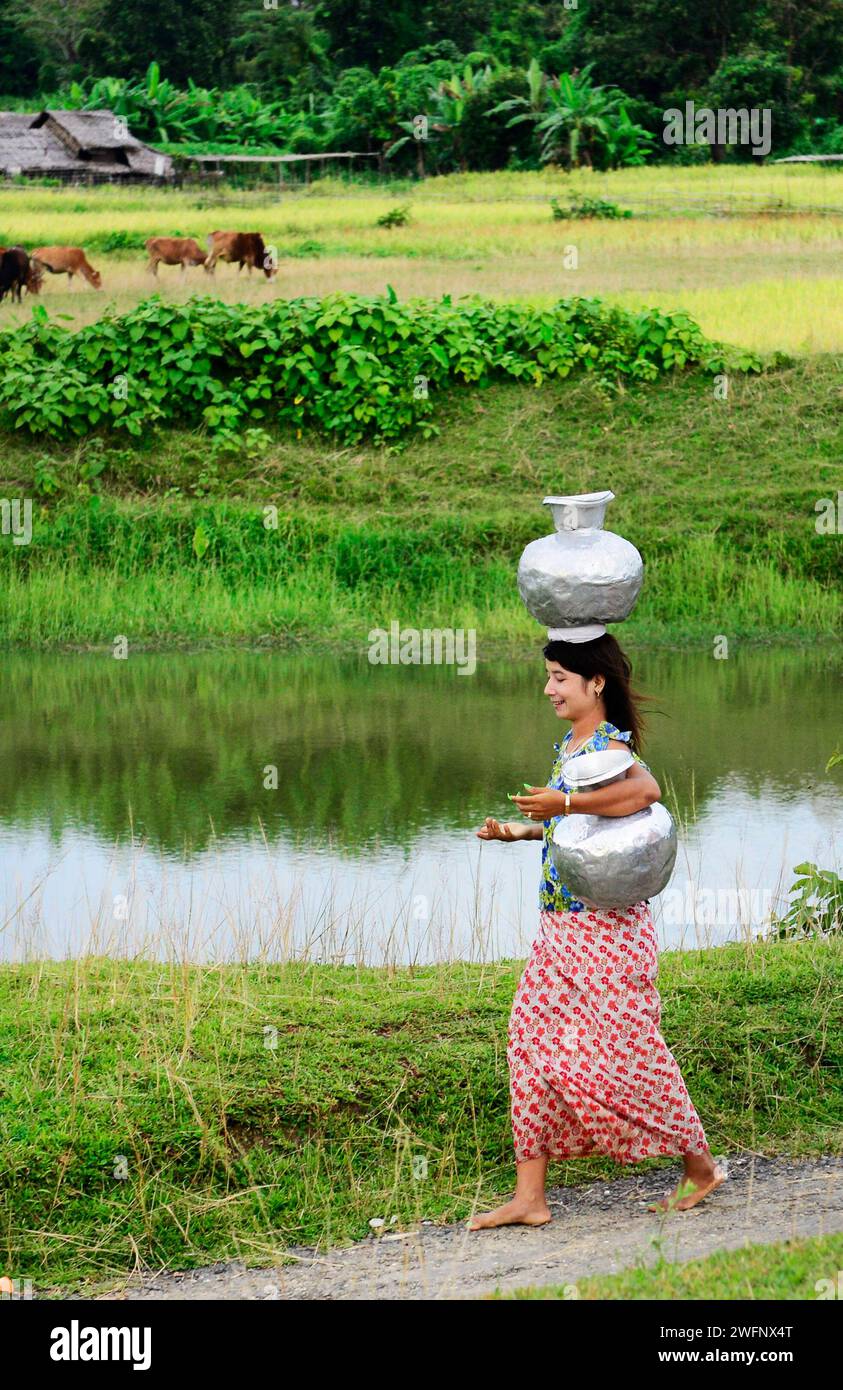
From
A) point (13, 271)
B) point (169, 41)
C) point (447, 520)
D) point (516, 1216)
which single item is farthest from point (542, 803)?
point (169, 41)

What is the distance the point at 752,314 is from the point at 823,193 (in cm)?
320

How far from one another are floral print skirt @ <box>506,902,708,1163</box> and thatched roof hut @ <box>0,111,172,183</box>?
1456 centimetres

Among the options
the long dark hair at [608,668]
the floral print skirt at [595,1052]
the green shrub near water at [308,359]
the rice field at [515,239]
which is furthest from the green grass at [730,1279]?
the rice field at [515,239]

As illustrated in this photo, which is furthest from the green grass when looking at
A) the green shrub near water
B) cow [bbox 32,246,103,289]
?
cow [bbox 32,246,103,289]

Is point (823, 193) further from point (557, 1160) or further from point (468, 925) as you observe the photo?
point (557, 1160)

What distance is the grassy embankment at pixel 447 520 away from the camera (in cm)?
1130

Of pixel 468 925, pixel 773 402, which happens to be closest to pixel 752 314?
pixel 773 402

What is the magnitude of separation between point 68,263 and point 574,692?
42.3 feet

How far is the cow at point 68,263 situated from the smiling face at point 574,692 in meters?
12.7

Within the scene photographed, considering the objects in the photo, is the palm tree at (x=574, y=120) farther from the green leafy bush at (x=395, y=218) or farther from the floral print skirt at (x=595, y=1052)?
the floral print skirt at (x=595, y=1052)

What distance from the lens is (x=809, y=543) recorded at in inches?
467

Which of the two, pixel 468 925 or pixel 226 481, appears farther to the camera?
pixel 226 481

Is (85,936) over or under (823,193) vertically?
under

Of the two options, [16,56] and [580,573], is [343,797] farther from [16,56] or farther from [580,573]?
[16,56]
